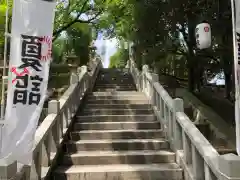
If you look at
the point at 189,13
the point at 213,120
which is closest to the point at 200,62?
the point at 189,13

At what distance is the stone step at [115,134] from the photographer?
259 inches

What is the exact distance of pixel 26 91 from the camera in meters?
3.87

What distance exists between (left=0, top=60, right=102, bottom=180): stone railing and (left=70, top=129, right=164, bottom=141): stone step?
0.33 metres

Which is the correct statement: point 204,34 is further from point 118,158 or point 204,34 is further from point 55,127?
point 55,127

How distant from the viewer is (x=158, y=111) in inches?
292

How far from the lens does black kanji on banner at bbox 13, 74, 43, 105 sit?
3.83 metres

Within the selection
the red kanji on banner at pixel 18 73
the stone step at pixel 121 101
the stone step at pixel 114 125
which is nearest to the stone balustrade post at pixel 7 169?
the red kanji on banner at pixel 18 73

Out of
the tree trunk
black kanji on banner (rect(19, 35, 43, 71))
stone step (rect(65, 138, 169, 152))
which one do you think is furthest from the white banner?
the tree trunk

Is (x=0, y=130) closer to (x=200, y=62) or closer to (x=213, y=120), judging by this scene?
(x=213, y=120)

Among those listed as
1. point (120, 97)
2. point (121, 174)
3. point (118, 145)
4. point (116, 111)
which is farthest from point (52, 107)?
point (120, 97)

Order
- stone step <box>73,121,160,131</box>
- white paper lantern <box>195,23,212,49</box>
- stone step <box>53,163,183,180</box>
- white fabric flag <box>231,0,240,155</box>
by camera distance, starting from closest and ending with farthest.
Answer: white fabric flag <box>231,0,240,155</box>, stone step <box>53,163,183,180</box>, white paper lantern <box>195,23,212,49</box>, stone step <box>73,121,160,131</box>

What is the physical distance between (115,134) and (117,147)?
526mm

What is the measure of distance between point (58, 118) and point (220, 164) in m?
3.54

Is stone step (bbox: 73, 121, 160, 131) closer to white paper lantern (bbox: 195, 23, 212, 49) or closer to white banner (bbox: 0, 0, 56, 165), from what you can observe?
white paper lantern (bbox: 195, 23, 212, 49)
